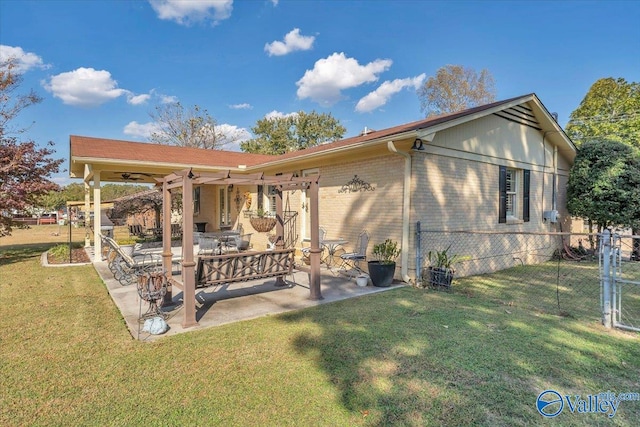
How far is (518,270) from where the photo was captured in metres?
9.16

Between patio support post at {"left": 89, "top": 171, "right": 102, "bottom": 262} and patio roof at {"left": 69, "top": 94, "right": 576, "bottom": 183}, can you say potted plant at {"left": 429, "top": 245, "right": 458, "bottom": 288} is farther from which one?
patio support post at {"left": 89, "top": 171, "right": 102, "bottom": 262}

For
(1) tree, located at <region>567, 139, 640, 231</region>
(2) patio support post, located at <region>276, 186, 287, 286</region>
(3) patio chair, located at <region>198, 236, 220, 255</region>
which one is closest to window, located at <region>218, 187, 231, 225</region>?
(3) patio chair, located at <region>198, 236, 220, 255</region>

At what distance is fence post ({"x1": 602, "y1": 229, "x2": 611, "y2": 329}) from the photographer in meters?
4.43

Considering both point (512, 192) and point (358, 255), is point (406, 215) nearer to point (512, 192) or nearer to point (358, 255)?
point (358, 255)

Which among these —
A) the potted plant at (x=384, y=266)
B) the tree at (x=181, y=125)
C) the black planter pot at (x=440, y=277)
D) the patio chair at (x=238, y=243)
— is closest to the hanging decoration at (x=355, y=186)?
the potted plant at (x=384, y=266)

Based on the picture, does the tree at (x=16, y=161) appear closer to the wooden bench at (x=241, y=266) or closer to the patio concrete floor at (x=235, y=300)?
the patio concrete floor at (x=235, y=300)

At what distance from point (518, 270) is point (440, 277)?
12.3ft

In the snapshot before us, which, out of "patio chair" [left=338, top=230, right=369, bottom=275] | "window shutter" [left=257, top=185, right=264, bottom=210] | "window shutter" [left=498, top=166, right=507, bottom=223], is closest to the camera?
"patio chair" [left=338, top=230, right=369, bottom=275]

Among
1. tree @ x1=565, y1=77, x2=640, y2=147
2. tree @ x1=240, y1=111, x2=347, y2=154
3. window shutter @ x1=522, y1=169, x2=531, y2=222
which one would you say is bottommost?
window shutter @ x1=522, y1=169, x2=531, y2=222

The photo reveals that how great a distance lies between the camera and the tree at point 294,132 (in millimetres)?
35656

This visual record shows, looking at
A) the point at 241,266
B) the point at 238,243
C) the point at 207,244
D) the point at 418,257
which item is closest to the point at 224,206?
the point at 238,243

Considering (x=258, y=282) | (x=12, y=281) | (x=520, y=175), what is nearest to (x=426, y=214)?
(x=258, y=282)

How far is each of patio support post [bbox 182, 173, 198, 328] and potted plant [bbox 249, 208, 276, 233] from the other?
22.8 feet

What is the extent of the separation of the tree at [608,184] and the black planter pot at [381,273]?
27.0ft
